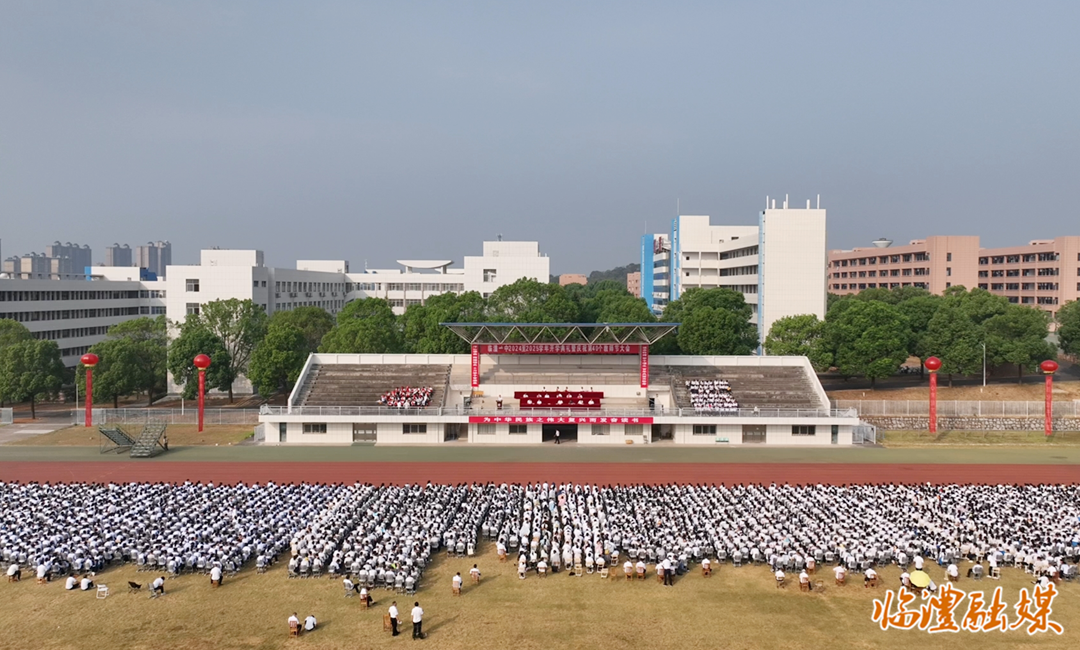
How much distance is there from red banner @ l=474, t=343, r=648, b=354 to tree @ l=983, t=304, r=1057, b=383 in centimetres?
2814

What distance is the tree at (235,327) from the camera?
62.7 meters

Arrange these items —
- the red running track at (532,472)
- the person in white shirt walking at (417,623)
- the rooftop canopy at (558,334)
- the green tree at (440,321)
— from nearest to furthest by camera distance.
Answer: the person in white shirt walking at (417,623) < the red running track at (532,472) < the rooftop canopy at (558,334) < the green tree at (440,321)

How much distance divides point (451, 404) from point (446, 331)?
11093mm

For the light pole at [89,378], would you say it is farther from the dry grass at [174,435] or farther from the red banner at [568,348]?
the red banner at [568,348]

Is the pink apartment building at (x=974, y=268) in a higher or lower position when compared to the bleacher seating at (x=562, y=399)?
higher

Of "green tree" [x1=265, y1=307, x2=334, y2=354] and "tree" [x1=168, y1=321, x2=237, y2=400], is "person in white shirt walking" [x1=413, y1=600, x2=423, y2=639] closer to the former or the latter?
"tree" [x1=168, y1=321, x2=237, y2=400]

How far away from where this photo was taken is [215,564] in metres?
23.4

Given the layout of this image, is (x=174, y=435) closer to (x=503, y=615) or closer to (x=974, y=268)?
(x=503, y=615)

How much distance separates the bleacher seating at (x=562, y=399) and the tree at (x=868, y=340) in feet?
67.2

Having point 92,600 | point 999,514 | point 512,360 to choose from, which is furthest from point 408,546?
point 512,360

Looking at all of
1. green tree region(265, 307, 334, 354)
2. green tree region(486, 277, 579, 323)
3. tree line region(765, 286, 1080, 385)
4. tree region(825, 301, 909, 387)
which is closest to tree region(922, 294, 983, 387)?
tree line region(765, 286, 1080, 385)

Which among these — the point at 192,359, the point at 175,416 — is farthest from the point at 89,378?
the point at 192,359

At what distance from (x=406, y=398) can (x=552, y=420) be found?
9.05 meters

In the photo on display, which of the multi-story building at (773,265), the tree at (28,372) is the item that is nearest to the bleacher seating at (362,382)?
the tree at (28,372)
